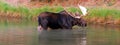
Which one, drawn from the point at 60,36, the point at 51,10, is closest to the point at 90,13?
the point at 51,10

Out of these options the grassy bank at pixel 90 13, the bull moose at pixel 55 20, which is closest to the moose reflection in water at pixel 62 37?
the bull moose at pixel 55 20

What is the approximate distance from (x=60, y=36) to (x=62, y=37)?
432mm

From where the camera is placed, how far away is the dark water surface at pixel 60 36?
20.6 meters

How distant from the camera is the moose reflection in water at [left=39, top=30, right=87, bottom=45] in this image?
20.5 meters

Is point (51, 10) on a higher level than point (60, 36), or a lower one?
higher

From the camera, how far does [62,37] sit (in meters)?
22.4

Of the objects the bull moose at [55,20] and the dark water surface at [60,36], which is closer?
the dark water surface at [60,36]

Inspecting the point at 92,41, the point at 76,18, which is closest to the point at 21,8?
the point at 76,18

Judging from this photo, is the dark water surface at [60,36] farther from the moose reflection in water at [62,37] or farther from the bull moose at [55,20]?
the bull moose at [55,20]

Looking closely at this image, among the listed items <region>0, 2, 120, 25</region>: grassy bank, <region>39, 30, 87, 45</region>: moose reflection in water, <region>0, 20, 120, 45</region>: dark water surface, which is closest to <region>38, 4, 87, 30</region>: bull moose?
<region>0, 20, 120, 45</region>: dark water surface

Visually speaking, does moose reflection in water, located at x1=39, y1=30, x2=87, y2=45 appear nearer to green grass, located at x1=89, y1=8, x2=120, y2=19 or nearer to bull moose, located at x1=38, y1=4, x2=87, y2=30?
bull moose, located at x1=38, y1=4, x2=87, y2=30

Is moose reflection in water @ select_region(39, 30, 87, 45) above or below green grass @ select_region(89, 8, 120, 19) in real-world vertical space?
below

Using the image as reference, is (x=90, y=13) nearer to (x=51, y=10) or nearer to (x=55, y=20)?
(x=51, y=10)

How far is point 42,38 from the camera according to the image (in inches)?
865
